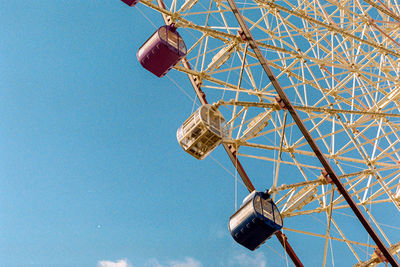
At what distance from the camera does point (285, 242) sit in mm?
12094

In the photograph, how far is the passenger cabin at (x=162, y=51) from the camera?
459 inches

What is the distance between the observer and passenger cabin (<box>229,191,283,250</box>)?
381 inches

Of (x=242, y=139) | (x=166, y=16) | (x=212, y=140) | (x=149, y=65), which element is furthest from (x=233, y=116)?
(x=166, y=16)

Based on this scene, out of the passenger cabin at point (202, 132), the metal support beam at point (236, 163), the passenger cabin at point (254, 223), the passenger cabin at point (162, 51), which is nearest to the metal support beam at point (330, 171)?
the passenger cabin at point (254, 223)

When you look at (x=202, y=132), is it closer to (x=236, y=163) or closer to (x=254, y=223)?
(x=236, y=163)

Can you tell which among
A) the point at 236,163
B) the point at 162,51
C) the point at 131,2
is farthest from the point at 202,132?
the point at 131,2

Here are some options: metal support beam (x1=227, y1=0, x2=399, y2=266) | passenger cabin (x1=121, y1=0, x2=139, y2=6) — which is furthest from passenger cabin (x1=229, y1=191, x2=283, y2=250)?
passenger cabin (x1=121, y1=0, x2=139, y2=6)

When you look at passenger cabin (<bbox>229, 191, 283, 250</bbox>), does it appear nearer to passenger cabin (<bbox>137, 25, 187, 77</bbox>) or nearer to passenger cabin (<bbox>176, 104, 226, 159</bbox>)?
passenger cabin (<bbox>176, 104, 226, 159</bbox>)

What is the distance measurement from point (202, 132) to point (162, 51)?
94.8 inches

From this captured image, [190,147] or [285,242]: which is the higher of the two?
[190,147]

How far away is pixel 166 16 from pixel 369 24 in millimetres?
6961

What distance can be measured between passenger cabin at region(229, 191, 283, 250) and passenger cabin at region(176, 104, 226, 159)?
1.74 metres

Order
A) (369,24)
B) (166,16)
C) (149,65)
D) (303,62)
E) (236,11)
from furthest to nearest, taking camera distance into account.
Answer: (369,24) → (303,62) → (166,16) → (149,65) → (236,11)

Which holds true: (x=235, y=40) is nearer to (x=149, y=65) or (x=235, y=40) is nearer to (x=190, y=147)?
(x=149, y=65)
